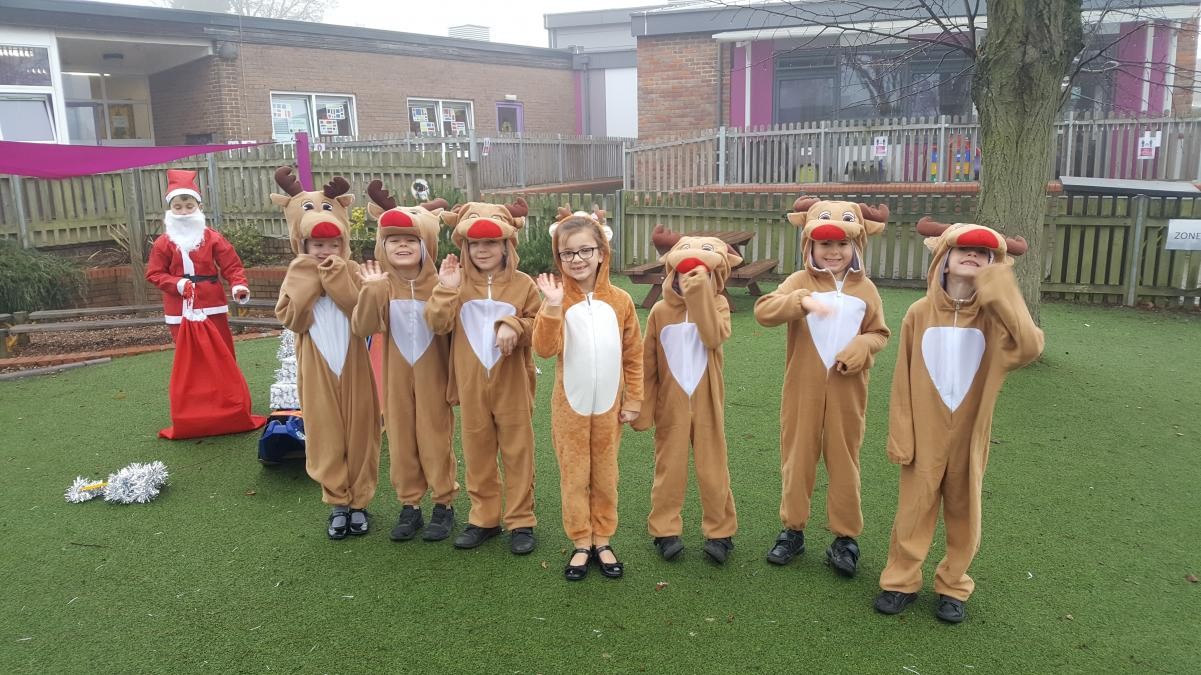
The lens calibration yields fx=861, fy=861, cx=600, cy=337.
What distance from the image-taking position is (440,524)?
4.34m

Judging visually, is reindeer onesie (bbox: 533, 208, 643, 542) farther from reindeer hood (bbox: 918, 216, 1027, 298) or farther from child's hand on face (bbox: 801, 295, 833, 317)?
reindeer hood (bbox: 918, 216, 1027, 298)

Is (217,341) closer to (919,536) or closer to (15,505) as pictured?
(15,505)

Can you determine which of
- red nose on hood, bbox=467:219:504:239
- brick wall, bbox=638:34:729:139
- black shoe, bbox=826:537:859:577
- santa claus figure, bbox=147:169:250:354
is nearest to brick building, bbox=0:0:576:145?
brick wall, bbox=638:34:729:139

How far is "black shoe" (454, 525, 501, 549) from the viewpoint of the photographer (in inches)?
165

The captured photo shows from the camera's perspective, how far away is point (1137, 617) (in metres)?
3.47

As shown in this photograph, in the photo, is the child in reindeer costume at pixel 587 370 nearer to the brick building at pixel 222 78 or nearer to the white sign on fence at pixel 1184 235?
the white sign on fence at pixel 1184 235

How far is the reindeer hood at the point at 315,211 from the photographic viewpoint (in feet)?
13.9

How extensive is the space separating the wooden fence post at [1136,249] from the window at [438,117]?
633 inches

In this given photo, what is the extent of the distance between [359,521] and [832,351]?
252 centimetres

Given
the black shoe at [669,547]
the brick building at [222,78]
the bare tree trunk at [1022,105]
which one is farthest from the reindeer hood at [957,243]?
the brick building at [222,78]

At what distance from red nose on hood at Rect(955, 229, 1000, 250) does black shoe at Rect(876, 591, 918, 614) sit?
144cm

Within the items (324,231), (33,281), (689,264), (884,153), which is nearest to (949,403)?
(689,264)

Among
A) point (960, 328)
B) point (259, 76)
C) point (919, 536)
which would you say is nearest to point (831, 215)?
point (960, 328)

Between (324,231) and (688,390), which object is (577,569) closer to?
(688,390)
